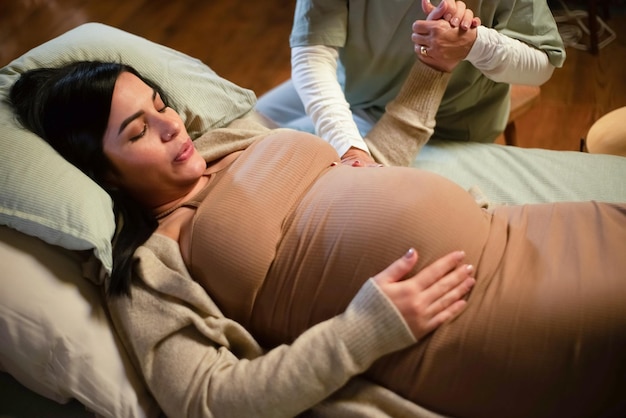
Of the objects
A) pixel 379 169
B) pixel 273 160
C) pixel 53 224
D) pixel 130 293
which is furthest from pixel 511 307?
pixel 53 224

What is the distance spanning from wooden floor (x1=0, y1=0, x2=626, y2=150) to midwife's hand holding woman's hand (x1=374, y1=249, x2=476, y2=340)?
148cm

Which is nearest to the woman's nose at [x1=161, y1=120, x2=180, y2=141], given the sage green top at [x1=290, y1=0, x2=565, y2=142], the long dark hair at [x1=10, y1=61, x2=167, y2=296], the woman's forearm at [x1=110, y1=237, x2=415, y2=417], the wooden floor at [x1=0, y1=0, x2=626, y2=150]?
the long dark hair at [x1=10, y1=61, x2=167, y2=296]

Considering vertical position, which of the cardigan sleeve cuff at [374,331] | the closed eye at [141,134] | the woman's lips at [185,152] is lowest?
the cardigan sleeve cuff at [374,331]

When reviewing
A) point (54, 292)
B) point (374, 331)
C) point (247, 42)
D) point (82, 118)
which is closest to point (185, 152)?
point (82, 118)

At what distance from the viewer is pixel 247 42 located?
2.70 metres

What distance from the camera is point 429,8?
1110 mm

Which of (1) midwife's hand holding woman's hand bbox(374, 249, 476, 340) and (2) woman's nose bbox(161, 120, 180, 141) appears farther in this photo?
(2) woman's nose bbox(161, 120, 180, 141)

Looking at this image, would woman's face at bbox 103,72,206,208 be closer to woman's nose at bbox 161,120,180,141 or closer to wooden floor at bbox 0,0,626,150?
woman's nose at bbox 161,120,180,141

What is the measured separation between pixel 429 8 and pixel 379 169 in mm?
364

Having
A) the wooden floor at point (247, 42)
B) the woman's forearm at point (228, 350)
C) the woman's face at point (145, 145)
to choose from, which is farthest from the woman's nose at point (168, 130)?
the wooden floor at point (247, 42)

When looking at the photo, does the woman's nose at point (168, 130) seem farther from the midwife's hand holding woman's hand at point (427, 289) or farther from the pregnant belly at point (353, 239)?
the midwife's hand holding woman's hand at point (427, 289)

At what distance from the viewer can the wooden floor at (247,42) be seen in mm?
2242

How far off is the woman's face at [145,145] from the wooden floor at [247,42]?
1.44 m

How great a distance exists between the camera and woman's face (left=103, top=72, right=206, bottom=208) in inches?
39.4
